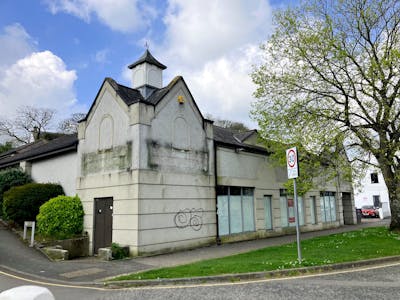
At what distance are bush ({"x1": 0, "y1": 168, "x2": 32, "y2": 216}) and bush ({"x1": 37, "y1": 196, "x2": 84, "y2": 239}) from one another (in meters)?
5.20

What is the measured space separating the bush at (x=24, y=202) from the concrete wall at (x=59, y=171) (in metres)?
1.19

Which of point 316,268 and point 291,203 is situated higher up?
point 291,203

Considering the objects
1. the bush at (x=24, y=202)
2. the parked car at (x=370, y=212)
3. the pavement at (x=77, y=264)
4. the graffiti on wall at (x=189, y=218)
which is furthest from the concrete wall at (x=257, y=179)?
the parked car at (x=370, y=212)

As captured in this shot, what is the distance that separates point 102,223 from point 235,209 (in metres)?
7.06

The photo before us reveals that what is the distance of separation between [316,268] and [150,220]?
6799 millimetres

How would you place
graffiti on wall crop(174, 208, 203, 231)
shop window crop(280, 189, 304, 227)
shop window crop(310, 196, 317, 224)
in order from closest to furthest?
graffiti on wall crop(174, 208, 203, 231) → shop window crop(280, 189, 304, 227) → shop window crop(310, 196, 317, 224)

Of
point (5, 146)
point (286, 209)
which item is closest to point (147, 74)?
point (286, 209)

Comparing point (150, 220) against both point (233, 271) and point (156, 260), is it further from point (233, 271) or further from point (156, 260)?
point (233, 271)

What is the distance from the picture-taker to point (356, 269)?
8.64 m

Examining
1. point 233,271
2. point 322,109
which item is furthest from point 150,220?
point 322,109

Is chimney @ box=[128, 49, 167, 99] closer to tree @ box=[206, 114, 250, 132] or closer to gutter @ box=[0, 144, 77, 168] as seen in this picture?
gutter @ box=[0, 144, 77, 168]

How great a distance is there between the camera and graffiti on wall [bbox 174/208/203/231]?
14055 mm

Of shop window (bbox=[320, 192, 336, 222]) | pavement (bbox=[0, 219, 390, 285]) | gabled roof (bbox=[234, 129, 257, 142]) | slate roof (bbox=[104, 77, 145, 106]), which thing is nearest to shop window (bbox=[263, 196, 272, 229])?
gabled roof (bbox=[234, 129, 257, 142])

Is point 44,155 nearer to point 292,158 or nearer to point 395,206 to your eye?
point 292,158
